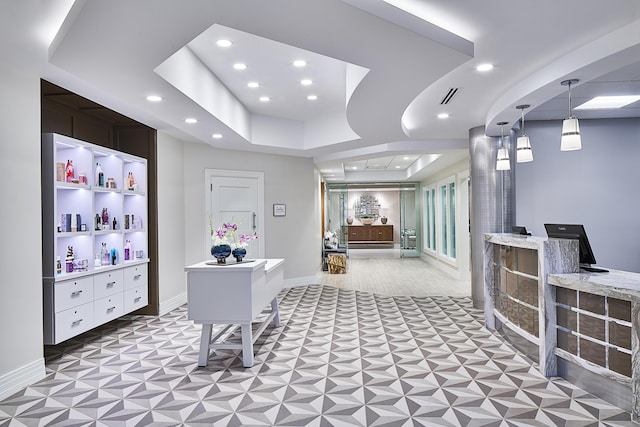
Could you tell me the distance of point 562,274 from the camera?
3.53 meters

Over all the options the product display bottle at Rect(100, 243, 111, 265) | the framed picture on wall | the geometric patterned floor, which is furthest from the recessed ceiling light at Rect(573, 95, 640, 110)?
the product display bottle at Rect(100, 243, 111, 265)

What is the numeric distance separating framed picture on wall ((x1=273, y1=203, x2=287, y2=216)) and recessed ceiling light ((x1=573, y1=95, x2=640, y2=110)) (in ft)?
16.9

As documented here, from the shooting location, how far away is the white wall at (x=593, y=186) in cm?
580

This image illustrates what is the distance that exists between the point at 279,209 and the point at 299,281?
155cm

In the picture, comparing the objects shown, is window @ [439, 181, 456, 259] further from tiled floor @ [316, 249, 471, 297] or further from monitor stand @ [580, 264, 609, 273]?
monitor stand @ [580, 264, 609, 273]

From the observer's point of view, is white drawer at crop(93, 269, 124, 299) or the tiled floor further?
the tiled floor

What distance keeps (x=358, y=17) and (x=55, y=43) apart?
2119mm

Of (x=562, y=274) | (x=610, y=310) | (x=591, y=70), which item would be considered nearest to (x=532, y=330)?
(x=562, y=274)

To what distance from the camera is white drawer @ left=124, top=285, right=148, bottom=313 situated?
5.24 metres

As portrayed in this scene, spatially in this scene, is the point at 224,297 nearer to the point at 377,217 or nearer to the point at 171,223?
the point at 171,223

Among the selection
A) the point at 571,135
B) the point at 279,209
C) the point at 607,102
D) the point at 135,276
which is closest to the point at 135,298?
the point at 135,276

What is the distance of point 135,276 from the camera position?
214 inches

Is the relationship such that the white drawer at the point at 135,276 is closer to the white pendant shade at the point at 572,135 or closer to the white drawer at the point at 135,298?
the white drawer at the point at 135,298

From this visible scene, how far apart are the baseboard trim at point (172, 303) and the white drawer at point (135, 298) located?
42 cm
